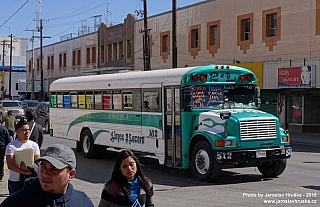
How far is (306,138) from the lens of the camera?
27875 mm

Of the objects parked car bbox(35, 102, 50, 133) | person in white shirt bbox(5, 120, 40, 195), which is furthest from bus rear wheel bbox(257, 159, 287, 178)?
parked car bbox(35, 102, 50, 133)

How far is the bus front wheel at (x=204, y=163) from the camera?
1223 centimetres

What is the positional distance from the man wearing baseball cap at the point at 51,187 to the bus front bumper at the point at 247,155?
28.2 feet

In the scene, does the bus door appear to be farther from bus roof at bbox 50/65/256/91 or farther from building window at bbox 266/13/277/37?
building window at bbox 266/13/277/37

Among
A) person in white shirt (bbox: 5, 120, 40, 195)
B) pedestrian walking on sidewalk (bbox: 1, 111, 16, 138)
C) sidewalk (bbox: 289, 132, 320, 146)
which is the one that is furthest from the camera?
sidewalk (bbox: 289, 132, 320, 146)

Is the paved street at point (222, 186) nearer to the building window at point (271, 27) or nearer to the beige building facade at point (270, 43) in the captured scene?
the beige building facade at point (270, 43)

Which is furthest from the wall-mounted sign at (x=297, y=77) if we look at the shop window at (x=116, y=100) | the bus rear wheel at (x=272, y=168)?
the bus rear wheel at (x=272, y=168)

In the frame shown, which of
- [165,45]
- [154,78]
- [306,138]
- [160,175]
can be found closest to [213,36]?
[165,45]

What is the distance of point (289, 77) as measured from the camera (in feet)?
98.0

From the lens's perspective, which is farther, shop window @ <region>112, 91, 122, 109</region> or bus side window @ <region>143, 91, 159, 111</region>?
shop window @ <region>112, 91, 122, 109</region>

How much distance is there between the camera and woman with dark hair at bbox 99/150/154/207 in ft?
17.2

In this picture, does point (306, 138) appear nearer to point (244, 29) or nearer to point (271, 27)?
point (271, 27)

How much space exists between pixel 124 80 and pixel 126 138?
5.95ft

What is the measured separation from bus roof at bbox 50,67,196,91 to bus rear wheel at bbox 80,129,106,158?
5.47 ft
